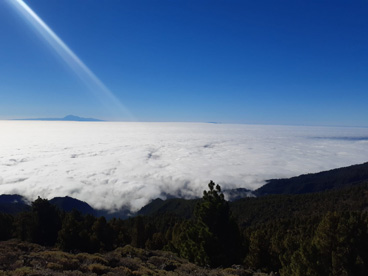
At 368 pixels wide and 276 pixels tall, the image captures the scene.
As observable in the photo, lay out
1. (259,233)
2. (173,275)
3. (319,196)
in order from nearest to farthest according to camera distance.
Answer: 1. (173,275)
2. (259,233)
3. (319,196)

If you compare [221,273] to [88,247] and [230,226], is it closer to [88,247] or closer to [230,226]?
[230,226]

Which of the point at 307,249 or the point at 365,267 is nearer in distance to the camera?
the point at 365,267

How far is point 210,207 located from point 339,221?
11132 mm

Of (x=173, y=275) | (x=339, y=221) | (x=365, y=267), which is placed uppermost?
(x=339, y=221)

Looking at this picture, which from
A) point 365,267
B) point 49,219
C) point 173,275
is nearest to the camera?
point 365,267

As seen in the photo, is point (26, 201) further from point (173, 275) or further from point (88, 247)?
point (173, 275)

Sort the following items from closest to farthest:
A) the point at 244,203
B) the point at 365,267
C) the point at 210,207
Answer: the point at 365,267 → the point at 210,207 → the point at 244,203

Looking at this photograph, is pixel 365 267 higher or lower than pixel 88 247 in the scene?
higher

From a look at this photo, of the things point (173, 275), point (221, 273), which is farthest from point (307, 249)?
point (173, 275)

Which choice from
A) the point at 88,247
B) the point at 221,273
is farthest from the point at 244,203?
the point at 221,273

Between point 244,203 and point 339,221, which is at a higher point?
point 339,221

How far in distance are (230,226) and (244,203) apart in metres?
160

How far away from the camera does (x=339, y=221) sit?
15.3m

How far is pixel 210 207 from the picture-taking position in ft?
78.7
